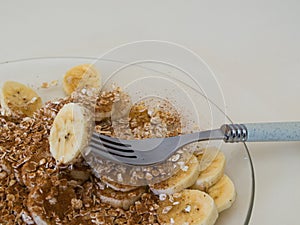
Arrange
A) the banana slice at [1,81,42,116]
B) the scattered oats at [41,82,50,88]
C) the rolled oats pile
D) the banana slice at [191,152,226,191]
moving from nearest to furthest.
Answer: the rolled oats pile → the banana slice at [191,152,226,191] → the banana slice at [1,81,42,116] → the scattered oats at [41,82,50,88]

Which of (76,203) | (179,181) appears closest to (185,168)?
(179,181)

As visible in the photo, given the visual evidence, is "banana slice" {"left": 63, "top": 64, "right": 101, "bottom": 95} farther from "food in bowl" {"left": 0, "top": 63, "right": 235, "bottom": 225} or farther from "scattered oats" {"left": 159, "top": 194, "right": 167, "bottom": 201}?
"scattered oats" {"left": 159, "top": 194, "right": 167, "bottom": 201}

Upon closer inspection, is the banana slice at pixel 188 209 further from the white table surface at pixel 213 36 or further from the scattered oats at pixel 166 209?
the white table surface at pixel 213 36

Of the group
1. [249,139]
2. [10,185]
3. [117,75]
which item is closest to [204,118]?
[249,139]

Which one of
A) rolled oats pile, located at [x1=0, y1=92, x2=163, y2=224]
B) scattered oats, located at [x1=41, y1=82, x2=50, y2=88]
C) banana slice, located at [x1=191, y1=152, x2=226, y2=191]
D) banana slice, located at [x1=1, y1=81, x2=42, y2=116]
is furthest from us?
scattered oats, located at [x1=41, y1=82, x2=50, y2=88]

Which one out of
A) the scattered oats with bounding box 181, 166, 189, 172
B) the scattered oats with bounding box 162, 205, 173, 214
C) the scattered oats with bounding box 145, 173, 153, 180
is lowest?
the scattered oats with bounding box 162, 205, 173, 214

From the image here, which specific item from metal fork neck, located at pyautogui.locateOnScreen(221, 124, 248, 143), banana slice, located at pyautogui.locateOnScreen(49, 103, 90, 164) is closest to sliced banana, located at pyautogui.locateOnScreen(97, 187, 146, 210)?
banana slice, located at pyautogui.locateOnScreen(49, 103, 90, 164)

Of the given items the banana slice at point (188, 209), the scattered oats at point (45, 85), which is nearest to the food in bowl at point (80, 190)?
the banana slice at point (188, 209)
